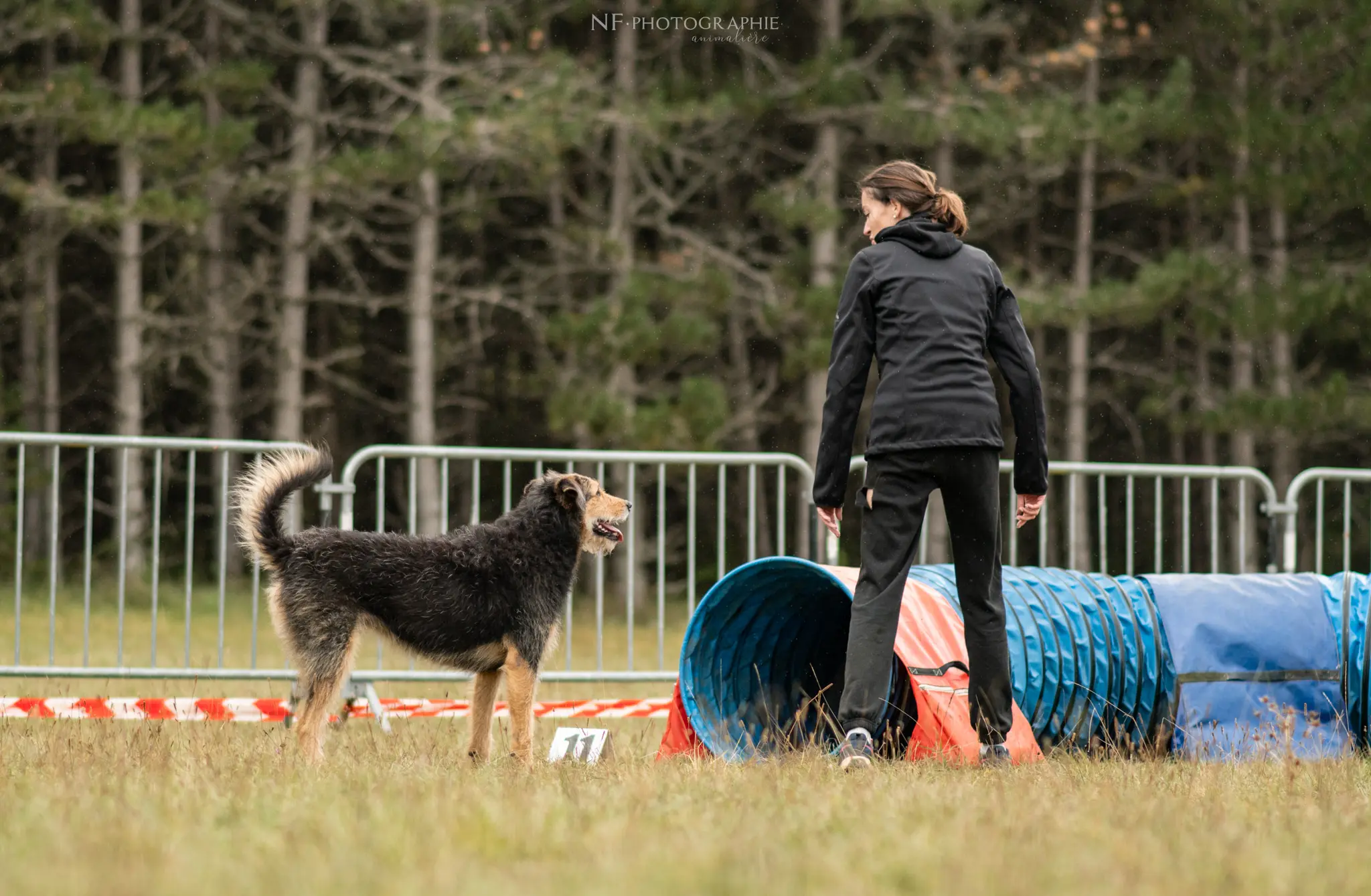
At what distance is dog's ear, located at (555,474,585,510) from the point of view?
579 cm

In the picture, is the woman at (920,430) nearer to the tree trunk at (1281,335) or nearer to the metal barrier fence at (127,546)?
the metal barrier fence at (127,546)

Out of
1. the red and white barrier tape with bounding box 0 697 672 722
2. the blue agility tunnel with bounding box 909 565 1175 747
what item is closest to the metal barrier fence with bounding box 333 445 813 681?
the red and white barrier tape with bounding box 0 697 672 722

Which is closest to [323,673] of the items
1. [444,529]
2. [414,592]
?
[414,592]

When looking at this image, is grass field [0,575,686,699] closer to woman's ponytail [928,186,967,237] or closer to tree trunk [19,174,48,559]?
tree trunk [19,174,48,559]

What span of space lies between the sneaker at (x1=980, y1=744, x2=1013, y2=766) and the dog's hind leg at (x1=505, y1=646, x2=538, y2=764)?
1625mm

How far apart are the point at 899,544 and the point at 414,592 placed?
6.01 ft

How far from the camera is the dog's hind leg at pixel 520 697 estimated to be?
5.39 metres

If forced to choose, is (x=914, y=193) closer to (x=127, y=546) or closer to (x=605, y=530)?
(x=605, y=530)

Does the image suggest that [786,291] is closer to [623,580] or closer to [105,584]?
[623,580]

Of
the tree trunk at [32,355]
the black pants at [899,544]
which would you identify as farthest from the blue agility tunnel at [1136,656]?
the tree trunk at [32,355]

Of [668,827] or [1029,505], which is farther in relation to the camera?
[1029,505]

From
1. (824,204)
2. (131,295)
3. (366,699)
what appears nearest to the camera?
(366,699)

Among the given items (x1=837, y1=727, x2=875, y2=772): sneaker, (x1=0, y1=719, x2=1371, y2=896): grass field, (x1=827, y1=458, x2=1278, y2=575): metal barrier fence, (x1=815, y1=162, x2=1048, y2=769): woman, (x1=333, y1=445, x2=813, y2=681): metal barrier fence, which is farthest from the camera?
(x1=827, y1=458, x2=1278, y2=575): metal barrier fence

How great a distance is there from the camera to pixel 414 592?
5.41 m
